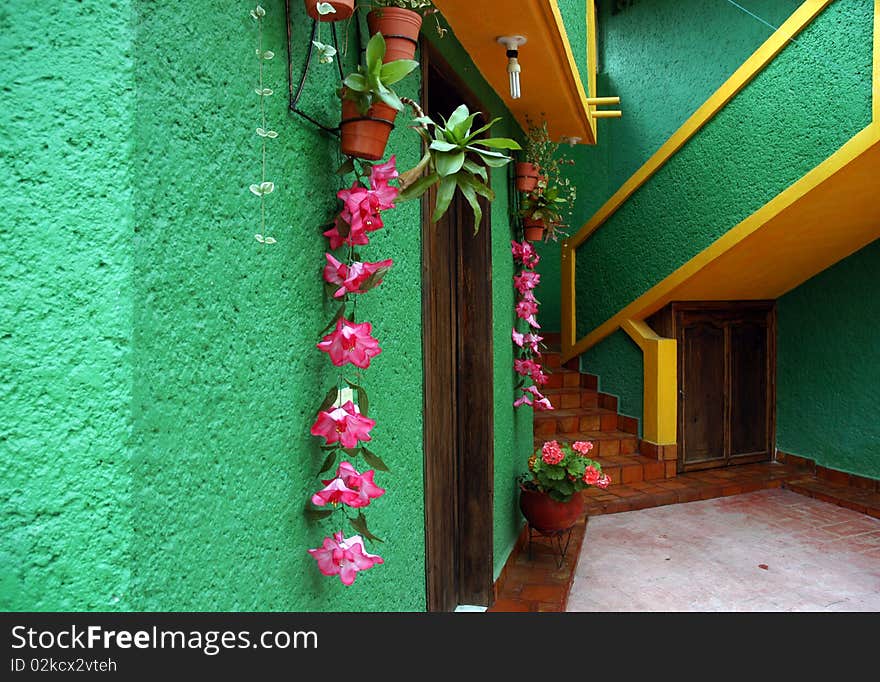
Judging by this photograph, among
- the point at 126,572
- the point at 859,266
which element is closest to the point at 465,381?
the point at 126,572

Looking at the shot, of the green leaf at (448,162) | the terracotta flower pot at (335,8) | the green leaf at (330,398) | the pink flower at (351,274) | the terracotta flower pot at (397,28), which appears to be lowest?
the green leaf at (330,398)

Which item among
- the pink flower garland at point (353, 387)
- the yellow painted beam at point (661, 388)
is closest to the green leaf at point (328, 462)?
the pink flower garland at point (353, 387)

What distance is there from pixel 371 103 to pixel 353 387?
55 centimetres

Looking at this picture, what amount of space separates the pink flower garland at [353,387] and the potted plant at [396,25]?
1.08 ft

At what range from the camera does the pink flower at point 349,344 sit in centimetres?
112

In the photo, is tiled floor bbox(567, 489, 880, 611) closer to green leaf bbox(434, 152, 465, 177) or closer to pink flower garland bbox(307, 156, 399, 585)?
pink flower garland bbox(307, 156, 399, 585)

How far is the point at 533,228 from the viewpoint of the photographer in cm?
351

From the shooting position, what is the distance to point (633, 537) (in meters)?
3.98

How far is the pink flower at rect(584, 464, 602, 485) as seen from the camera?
319 cm

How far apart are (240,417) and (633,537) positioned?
3561mm

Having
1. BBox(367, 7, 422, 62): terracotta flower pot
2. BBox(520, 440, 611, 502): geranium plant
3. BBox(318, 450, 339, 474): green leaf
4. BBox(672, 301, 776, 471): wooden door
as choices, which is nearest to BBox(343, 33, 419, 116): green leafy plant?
BBox(367, 7, 422, 62): terracotta flower pot

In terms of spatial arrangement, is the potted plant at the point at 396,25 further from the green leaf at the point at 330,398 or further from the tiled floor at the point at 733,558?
the tiled floor at the point at 733,558

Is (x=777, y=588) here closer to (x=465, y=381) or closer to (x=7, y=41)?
(x=465, y=381)

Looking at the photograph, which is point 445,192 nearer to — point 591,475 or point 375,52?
point 375,52
